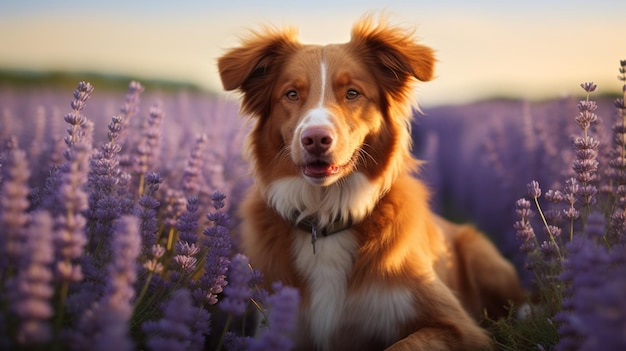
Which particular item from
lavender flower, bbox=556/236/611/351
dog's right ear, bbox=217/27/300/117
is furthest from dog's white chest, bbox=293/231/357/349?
lavender flower, bbox=556/236/611/351

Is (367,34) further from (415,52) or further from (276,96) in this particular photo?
(276,96)

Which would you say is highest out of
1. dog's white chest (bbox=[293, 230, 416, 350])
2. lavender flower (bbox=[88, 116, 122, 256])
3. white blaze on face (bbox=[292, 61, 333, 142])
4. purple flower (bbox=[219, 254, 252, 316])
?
white blaze on face (bbox=[292, 61, 333, 142])

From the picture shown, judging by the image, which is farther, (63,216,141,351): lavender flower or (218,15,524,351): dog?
(218,15,524,351): dog

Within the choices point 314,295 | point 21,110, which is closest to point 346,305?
point 314,295

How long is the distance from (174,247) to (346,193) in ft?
3.70

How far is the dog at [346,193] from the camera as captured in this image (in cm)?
338

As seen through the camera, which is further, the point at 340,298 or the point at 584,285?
the point at 340,298

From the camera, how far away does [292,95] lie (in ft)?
12.3

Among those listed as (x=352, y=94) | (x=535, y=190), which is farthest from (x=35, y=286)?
(x=535, y=190)

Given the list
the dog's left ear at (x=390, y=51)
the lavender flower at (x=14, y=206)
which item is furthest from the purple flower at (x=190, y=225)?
the dog's left ear at (x=390, y=51)

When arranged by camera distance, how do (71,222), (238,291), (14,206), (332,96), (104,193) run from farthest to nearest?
1. (332,96)
2. (104,193)
3. (238,291)
4. (71,222)
5. (14,206)

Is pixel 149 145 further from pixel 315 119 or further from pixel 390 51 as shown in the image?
pixel 390 51

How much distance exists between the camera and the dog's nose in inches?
125

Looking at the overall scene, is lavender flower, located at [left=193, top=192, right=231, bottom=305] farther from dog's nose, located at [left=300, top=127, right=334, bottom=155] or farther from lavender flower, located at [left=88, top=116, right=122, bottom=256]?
dog's nose, located at [left=300, top=127, right=334, bottom=155]
